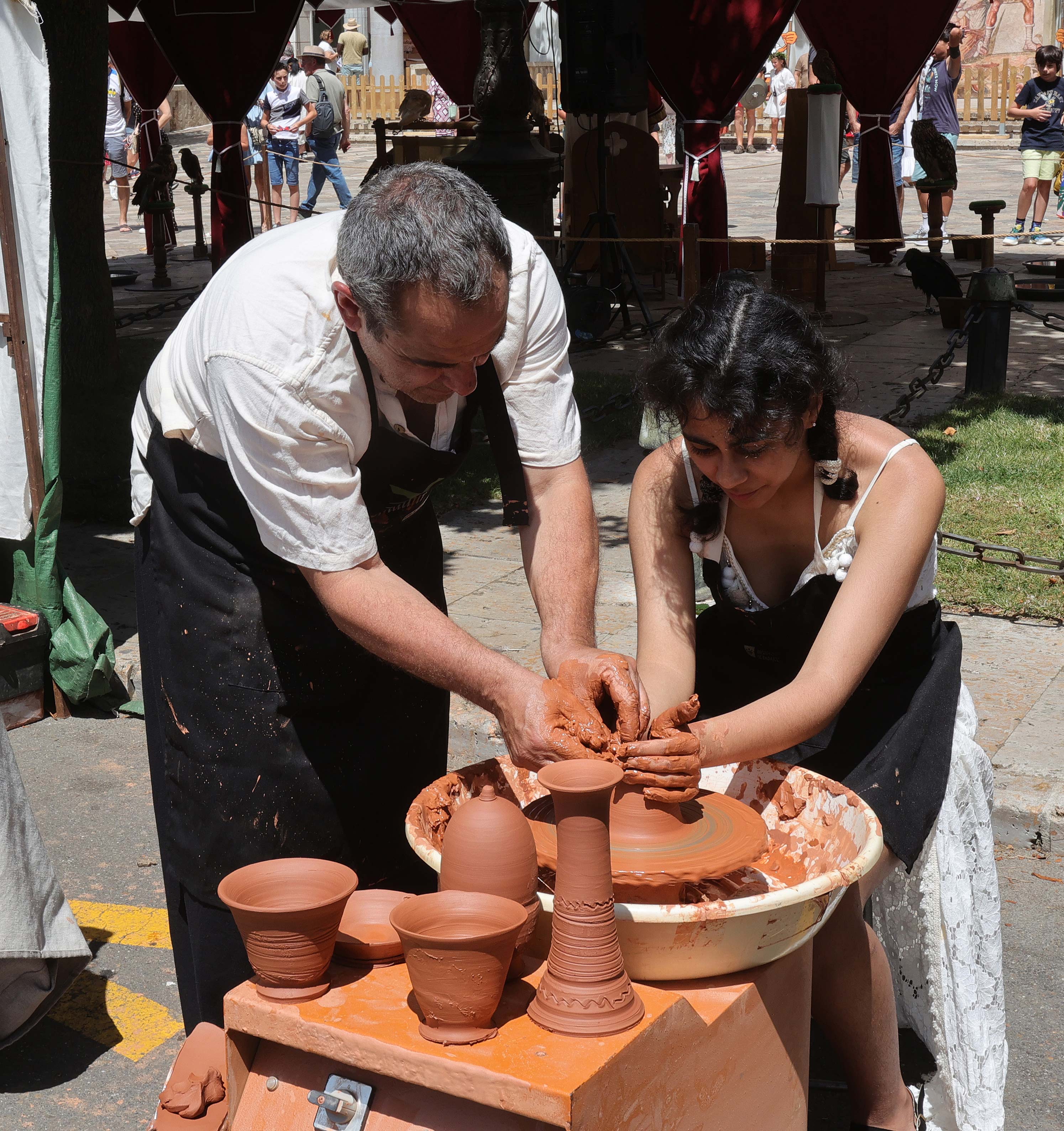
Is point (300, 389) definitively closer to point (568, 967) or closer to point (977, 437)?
point (568, 967)

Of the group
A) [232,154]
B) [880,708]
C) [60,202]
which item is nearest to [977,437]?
[880,708]

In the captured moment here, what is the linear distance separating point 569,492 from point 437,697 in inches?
20.6

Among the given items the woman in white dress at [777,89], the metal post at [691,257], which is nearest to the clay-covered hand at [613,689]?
the metal post at [691,257]

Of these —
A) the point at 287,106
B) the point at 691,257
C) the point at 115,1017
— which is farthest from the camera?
the point at 287,106

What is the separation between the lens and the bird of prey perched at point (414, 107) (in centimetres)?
1567

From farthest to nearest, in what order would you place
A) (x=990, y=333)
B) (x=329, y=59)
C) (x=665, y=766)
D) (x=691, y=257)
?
(x=329, y=59), (x=990, y=333), (x=691, y=257), (x=665, y=766)

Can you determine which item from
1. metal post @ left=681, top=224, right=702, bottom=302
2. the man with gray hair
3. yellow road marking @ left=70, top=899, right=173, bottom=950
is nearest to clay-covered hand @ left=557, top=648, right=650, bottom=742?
the man with gray hair

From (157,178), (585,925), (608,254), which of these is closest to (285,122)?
(157,178)

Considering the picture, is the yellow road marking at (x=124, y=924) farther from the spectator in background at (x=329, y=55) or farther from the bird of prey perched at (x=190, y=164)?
the spectator in background at (x=329, y=55)

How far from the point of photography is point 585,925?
5.44 feet

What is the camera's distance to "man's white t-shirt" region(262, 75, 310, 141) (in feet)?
52.7

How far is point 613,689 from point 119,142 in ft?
52.1

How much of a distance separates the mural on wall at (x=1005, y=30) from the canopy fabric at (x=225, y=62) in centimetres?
2060

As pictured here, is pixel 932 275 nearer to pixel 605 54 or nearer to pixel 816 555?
pixel 605 54
